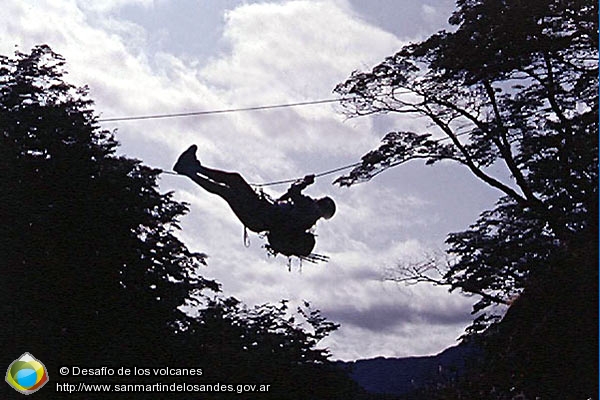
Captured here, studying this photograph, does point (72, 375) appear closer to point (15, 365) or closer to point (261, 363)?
point (15, 365)

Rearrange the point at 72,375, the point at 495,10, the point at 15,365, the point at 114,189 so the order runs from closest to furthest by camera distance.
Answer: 1. the point at 15,365
2. the point at 72,375
3. the point at 495,10
4. the point at 114,189

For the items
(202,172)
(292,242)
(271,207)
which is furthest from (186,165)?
(292,242)

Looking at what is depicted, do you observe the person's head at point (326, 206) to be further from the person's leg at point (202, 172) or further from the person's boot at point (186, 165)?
the person's boot at point (186, 165)

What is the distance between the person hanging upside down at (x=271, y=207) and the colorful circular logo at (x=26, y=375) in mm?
2694

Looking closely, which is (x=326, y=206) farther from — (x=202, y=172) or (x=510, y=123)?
(x=510, y=123)

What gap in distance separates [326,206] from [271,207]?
10.6 inches

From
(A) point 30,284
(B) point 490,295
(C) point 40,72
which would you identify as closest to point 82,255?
(A) point 30,284

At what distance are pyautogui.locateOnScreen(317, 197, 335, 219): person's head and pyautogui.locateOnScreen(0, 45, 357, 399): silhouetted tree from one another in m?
3.11

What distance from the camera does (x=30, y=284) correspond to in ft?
23.8

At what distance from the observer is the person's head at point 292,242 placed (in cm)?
448

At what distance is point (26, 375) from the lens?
253 inches

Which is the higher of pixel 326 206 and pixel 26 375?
pixel 326 206

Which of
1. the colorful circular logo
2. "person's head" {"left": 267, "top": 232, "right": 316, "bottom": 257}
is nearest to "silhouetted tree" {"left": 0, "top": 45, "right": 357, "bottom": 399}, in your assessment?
the colorful circular logo

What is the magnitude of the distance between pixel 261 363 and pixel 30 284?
7.49 ft
